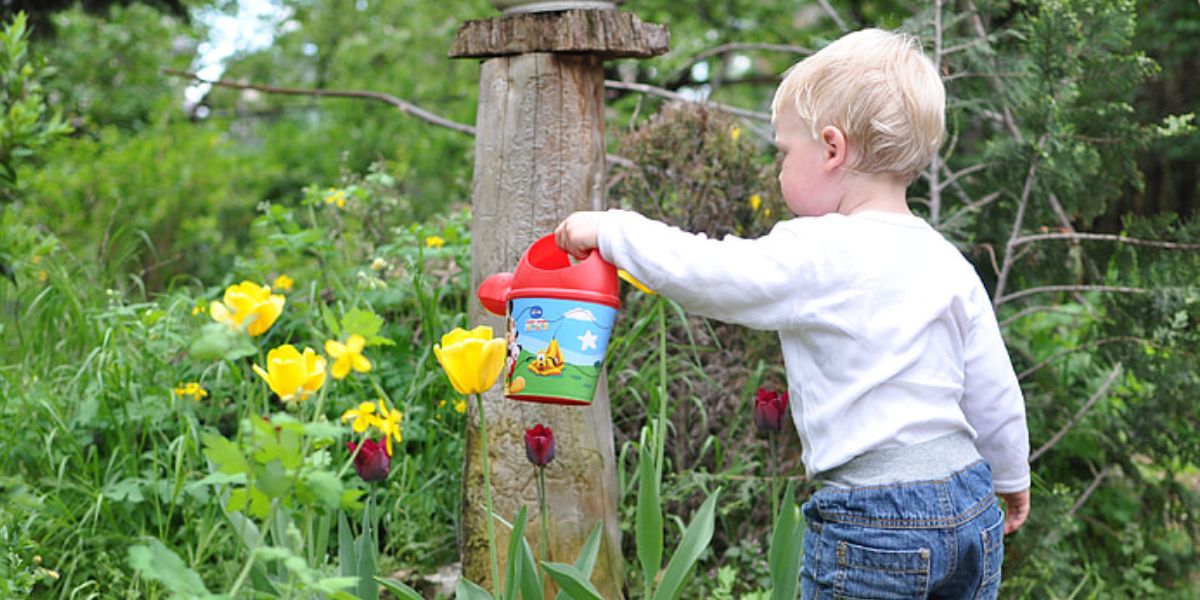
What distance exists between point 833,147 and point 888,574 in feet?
2.09

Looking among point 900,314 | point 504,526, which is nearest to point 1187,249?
point 900,314

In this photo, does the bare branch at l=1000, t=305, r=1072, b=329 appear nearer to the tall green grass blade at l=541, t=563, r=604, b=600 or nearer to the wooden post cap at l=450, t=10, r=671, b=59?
the wooden post cap at l=450, t=10, r=671, b=59

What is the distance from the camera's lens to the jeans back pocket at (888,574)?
5.77 ft

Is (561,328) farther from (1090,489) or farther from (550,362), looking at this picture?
(1090,489)

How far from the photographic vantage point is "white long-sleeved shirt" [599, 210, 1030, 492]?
175cm

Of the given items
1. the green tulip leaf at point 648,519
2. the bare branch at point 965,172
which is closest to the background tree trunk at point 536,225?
the green tulip leaf at point 648,519

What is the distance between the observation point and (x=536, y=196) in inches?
99.2

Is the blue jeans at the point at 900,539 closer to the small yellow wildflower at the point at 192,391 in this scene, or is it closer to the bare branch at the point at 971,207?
the bare branch at the point at 971,207

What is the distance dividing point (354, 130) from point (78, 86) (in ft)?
5.68

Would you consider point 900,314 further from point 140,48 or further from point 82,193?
point 140,48

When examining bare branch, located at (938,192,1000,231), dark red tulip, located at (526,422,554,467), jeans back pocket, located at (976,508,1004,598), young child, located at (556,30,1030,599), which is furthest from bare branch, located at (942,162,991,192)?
dark red tulip, located at (526,422,554,467)

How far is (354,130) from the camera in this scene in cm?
820

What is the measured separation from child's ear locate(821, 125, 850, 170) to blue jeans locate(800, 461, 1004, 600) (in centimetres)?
49

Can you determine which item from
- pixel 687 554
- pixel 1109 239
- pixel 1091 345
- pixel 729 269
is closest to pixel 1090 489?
A: pixel 1091 345
